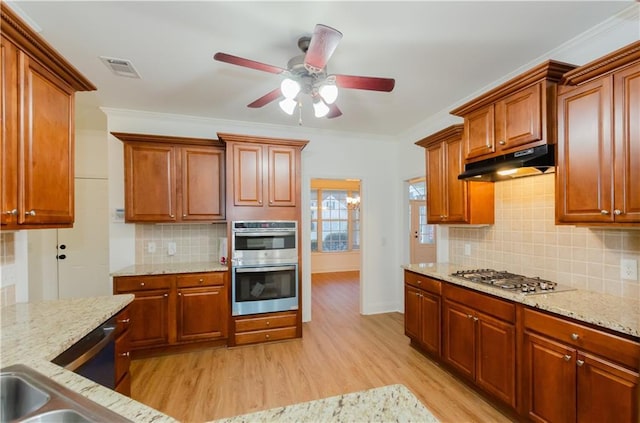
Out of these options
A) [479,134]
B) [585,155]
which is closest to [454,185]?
[479,134]

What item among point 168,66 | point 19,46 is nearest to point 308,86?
point 168,66

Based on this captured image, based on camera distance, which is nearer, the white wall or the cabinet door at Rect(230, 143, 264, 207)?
the cabinet door at Rect(230, 143, 264, 207)

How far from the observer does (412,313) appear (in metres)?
3.18

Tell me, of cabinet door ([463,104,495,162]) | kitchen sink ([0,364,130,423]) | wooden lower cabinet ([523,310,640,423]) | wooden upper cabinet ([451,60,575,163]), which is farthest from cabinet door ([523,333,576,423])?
kitchen sink ([0,364,130,423])

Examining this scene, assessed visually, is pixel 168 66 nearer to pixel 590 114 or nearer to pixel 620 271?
pixel 590 114

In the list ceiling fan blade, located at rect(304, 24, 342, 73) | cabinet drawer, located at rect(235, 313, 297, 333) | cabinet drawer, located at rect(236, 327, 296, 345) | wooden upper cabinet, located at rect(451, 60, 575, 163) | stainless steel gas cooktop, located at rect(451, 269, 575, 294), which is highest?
ceiling fan blade, located at rect(304, 24, 342, 73)

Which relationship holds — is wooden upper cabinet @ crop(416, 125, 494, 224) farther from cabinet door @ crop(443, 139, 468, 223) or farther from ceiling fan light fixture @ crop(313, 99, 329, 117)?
ceiling fan light fixture @ crop(313, 99, 329, 117)

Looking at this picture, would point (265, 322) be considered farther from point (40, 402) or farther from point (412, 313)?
point (40, 402)

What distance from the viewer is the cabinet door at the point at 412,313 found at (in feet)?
10.1

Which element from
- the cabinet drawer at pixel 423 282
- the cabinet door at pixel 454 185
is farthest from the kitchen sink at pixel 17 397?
the cabinet door at pixel 454 185

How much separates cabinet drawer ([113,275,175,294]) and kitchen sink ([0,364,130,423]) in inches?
80.0

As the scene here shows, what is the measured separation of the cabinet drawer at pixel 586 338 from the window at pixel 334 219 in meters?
5.98

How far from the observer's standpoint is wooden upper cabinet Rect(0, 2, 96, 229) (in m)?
1.37

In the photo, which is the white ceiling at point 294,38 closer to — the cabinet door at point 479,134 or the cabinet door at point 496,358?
the cabinet door at point 479,134
